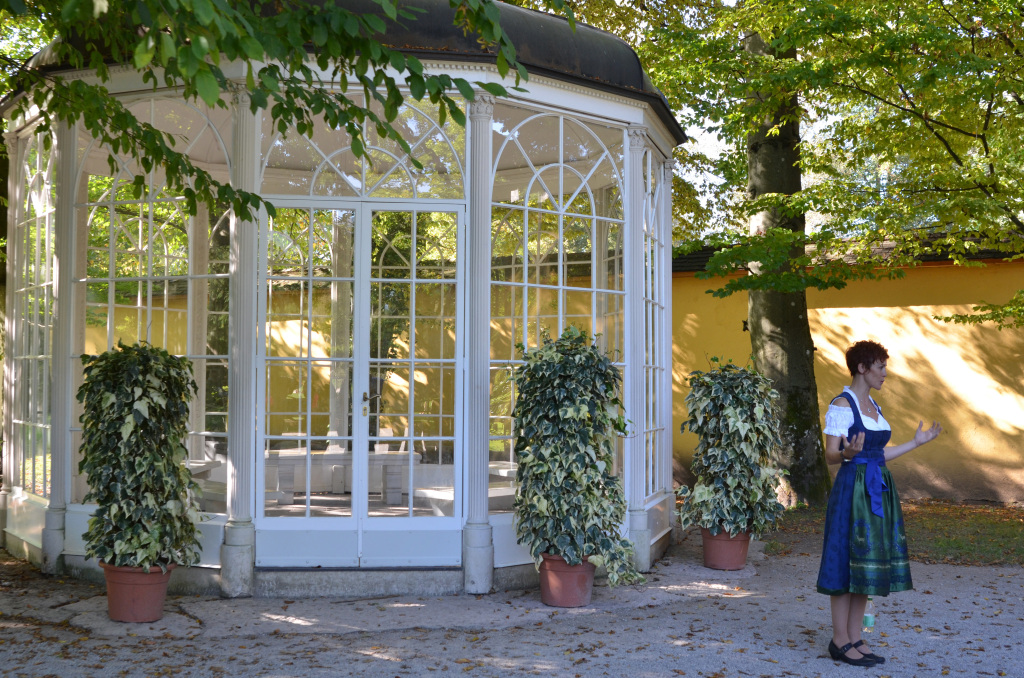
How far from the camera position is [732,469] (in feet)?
21.8

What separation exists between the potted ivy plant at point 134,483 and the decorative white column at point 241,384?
14.0 inches

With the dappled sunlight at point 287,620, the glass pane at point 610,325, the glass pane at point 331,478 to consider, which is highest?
the glass pane at point 610,325

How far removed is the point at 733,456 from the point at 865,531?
7.82 ft

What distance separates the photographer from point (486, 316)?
5785 mm

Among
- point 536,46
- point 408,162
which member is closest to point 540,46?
point 536,46

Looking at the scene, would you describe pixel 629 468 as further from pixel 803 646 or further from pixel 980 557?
pixel 980 557

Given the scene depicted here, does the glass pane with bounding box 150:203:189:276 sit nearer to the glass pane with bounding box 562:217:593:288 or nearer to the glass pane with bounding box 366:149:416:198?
the glass pane with bounding box 366:149:416:198

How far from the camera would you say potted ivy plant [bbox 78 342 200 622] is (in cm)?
505

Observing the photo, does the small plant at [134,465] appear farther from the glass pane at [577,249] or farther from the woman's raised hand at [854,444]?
the glass pane at [577,249]

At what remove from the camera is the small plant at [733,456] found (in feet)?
21.6

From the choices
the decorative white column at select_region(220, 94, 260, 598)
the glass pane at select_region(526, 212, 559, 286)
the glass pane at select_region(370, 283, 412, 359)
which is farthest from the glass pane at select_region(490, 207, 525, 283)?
the decorative white column at select_region(220, 94, 260, 598)

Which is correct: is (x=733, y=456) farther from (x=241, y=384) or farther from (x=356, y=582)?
(x=241, y=384)

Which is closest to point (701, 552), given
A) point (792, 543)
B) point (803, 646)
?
point (792, 543)

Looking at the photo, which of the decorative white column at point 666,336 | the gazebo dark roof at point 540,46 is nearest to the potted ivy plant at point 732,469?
the decorative white column at point 666,336
